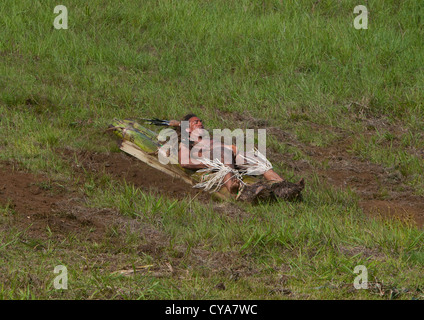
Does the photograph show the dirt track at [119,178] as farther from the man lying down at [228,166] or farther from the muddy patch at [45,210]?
the man lying down at [228,166]

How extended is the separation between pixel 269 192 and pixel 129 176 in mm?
1750

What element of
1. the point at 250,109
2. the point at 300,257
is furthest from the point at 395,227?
the point at 250,109

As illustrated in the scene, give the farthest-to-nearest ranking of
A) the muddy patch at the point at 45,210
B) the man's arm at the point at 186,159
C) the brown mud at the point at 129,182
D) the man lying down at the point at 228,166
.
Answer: the man's arm at the point at 186,159 < the man lying down at the point at 228,166 < the brown mud at the point at 129,182 < the muddy patch at the point at 45,210

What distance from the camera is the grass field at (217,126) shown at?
4945 millimetres

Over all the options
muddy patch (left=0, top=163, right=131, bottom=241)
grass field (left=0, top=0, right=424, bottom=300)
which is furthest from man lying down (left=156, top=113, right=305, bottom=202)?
muddy patch (left=0, top=163, right=131, bottom=241)

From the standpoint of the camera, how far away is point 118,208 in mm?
6184

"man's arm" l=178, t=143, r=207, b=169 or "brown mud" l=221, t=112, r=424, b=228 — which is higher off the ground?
"man's arm" l=178, t=143, r=207, b=169

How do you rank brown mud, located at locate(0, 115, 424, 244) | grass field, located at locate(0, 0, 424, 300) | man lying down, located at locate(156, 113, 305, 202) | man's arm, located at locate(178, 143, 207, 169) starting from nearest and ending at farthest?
grass field, located at locate(0, 0, 424, 300) < brown mud, located at locate(0, 115, 424, 244) < man lying down, located at locate(156, 113, 305, 202) < man's arm, located at locate(178, 143, 207, 169)

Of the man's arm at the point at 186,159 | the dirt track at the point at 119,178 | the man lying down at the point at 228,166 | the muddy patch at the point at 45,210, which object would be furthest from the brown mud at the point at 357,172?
the muddy patch at the point at 45,210

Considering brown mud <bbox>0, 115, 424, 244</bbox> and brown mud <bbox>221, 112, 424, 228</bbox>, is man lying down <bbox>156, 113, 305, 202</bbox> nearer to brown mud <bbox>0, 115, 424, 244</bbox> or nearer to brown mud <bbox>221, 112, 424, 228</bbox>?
brown mud <bbox>0, 115, 424, 244</bbox>

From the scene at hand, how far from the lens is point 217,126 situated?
860 cm

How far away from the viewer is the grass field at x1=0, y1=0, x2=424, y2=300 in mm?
4945

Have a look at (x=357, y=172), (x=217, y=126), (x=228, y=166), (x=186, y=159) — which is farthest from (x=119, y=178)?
(x=357, y=172)
